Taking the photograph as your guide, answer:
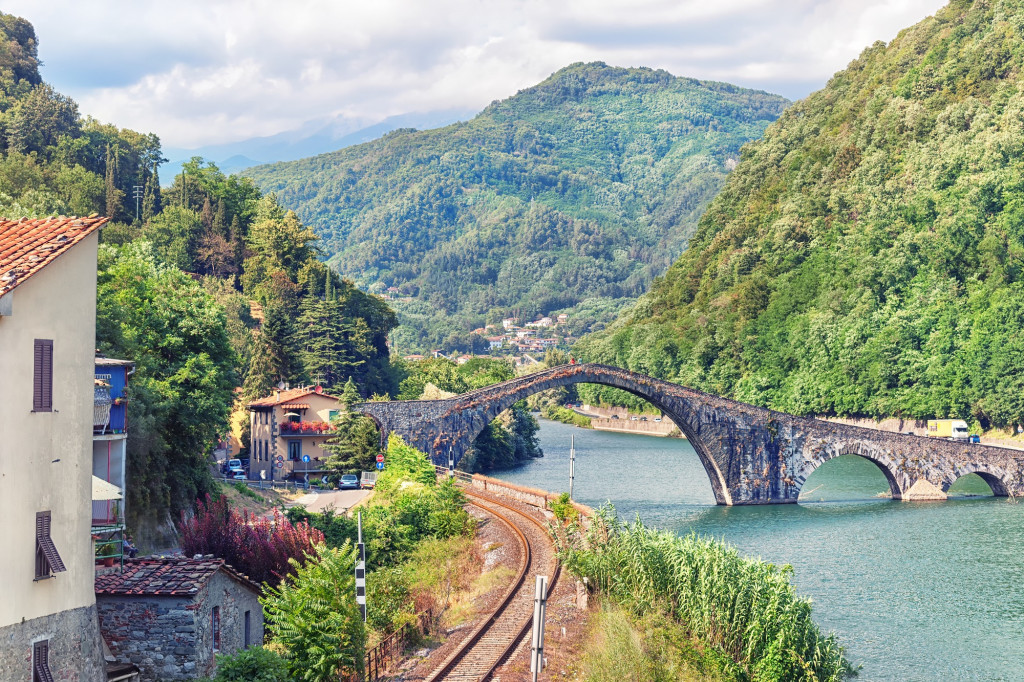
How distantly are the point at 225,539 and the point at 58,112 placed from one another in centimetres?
7081

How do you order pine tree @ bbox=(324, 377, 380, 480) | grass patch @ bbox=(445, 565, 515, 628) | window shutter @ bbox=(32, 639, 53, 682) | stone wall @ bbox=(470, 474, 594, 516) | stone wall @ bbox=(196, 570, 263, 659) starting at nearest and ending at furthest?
window shutter @ bbox=(32, 639, 53, 682)
stone wall @ bbox=(196, 570, 263, 659)
grass patch @ bbox=(445, 565, 515, 628)
stone wall @ bbox=(470, 474, 594, 516)
pine tree @ bbox=(324, 377, 380, 480)

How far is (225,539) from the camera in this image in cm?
2923

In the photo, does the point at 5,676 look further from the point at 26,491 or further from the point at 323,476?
the point at 323,476

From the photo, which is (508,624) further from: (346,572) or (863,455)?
(863,455)

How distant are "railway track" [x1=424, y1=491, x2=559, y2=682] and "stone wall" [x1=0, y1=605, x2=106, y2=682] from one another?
620 centimetres

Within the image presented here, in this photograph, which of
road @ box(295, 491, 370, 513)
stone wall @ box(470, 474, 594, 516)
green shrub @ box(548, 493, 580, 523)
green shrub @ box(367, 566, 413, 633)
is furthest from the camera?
road @ box(295, 491, 370, 513)

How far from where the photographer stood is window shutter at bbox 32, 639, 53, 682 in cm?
1709

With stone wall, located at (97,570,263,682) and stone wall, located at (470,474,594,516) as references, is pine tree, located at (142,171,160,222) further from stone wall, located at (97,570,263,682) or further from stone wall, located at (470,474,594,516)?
stone wall, located at (97,570,263,682)

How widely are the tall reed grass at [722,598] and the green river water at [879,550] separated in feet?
11.2

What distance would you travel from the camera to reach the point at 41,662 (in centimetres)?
1725

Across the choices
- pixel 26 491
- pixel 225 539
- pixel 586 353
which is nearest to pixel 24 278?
pixel 26 491

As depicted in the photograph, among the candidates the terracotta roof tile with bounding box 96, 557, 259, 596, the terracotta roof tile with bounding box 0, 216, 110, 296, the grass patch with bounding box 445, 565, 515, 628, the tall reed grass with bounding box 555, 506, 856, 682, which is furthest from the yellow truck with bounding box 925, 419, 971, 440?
the terracotta roof tile with bounding box 0, 216, 110, 296

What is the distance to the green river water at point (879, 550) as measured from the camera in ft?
109

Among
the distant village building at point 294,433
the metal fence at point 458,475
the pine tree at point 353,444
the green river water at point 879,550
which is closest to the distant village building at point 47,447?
the green river water at point 879,550
